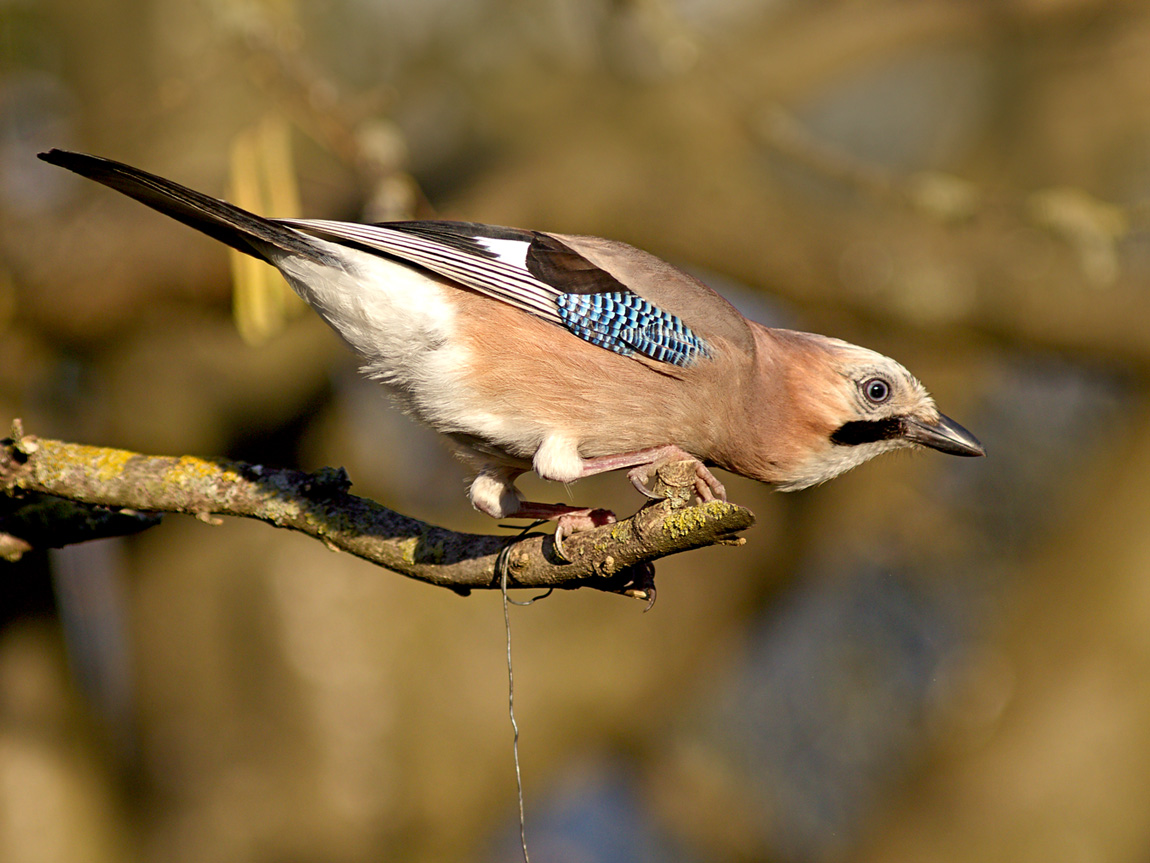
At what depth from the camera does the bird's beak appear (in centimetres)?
358

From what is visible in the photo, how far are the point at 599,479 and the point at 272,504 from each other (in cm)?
533

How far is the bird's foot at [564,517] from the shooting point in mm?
2752

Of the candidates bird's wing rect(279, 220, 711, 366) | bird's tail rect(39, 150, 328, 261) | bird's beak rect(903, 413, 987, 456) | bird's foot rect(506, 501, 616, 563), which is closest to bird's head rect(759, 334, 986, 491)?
bird's beak rect(903, 413, 987, 456)

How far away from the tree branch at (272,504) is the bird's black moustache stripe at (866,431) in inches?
34.7

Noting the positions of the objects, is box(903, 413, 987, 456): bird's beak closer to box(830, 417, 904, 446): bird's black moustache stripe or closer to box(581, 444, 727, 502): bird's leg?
box(830, 417, 904, 446): bird's black moustache stripe

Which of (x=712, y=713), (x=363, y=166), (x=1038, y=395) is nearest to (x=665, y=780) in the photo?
(x=712, y=713)

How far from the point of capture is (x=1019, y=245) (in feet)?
20.8

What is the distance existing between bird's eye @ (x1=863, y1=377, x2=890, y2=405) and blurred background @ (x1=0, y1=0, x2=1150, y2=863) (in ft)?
7.40

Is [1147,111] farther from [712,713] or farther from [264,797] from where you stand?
[264,797]

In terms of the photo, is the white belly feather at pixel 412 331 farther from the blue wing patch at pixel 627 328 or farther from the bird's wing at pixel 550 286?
the blue wing patch at pixel 627 328

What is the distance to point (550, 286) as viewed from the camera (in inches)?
134

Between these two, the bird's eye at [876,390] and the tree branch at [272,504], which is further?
the bird's eye at [876,390]

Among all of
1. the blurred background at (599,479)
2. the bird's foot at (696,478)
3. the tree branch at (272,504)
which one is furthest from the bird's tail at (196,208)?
the blurred background at (599,479)

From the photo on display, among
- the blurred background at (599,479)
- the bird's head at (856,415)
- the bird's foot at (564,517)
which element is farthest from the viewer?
the blurred background at (599,479)
